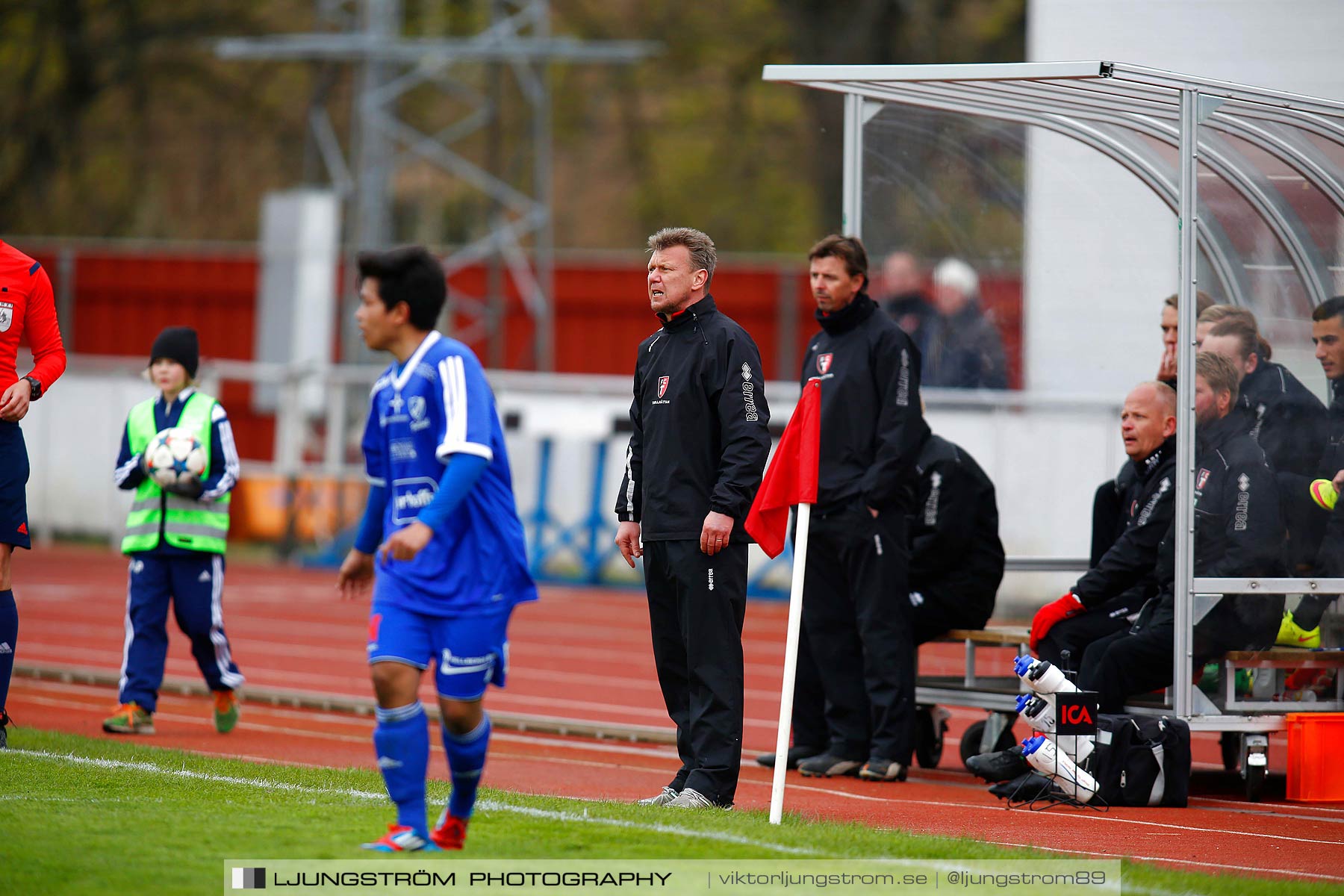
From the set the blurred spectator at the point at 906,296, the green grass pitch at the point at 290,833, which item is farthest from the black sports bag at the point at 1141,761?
the blurred spectator at the point at 906,296

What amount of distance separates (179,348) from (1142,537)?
210 inches

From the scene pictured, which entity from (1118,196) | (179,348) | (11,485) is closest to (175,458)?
(179,348)

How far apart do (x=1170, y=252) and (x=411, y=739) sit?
29.6 ft

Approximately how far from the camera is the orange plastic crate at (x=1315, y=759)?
8.48 m

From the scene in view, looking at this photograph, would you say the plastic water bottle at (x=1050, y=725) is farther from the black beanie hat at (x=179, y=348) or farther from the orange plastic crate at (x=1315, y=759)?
the black beanie hat at (x=179, y=348)

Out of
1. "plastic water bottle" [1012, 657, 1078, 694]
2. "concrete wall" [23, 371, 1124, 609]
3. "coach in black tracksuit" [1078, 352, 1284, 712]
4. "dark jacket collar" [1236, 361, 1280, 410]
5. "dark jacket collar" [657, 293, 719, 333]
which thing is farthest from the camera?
"concrete wall" [23, 371, 1124, 609]

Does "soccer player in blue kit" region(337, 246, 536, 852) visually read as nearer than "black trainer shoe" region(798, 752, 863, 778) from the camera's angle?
Yes

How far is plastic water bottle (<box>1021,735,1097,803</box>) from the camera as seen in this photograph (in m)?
8.12

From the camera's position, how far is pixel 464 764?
5.76 m

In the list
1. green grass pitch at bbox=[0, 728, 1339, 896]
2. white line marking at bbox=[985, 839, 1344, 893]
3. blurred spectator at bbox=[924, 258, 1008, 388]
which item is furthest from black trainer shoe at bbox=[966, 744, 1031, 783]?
blurred spectator at bbox=[924, 258, 1008, 388]

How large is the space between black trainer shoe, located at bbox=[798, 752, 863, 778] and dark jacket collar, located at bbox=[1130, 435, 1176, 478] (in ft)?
6.88

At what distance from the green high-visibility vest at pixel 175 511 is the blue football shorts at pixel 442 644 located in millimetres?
4370

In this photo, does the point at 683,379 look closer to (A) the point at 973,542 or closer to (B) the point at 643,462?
(B) the point at 643,462

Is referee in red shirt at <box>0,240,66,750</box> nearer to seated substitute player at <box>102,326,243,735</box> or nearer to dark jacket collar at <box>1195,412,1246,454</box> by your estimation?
seated substitute player at <box>102,326,243,735</box>
